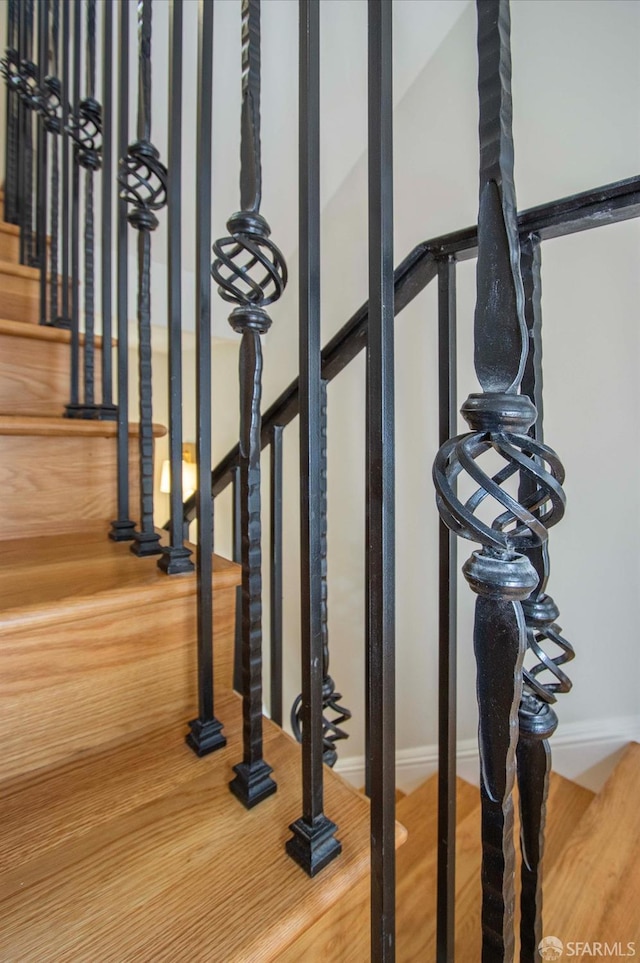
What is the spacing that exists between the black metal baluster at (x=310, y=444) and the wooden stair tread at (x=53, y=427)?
554 millimetres

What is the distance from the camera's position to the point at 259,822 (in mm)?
512

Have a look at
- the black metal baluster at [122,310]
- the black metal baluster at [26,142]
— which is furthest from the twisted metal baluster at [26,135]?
the black metal baluster at [122,310]

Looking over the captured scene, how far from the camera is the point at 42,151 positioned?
1.29m

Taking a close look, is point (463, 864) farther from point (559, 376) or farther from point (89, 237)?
point (89, 237)

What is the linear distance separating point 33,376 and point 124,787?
2.87 ft

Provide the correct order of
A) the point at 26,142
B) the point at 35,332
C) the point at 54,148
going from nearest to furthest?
the point at 35,332, the point at 54,148, the point at 26,142

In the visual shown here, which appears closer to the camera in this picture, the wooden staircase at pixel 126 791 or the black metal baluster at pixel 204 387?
the wooden staircase at pixel 126 791

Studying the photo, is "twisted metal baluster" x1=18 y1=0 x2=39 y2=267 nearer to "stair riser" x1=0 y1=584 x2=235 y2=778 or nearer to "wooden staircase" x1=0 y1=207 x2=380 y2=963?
"wooden staircase" x1=0 y1=207 x2=380 y2=963

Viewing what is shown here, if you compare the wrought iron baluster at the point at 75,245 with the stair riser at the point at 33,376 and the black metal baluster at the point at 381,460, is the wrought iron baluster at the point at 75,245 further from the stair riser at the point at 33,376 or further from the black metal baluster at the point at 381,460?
the black metal baluster at the point at 381,460

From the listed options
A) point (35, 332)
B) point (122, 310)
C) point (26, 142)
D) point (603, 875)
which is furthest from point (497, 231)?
point (26, 142)

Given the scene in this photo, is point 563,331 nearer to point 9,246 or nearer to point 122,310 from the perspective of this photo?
point 122,310

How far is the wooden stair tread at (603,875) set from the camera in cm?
85

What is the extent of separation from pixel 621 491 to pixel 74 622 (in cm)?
125

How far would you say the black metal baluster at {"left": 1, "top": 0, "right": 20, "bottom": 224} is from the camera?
1.40m
